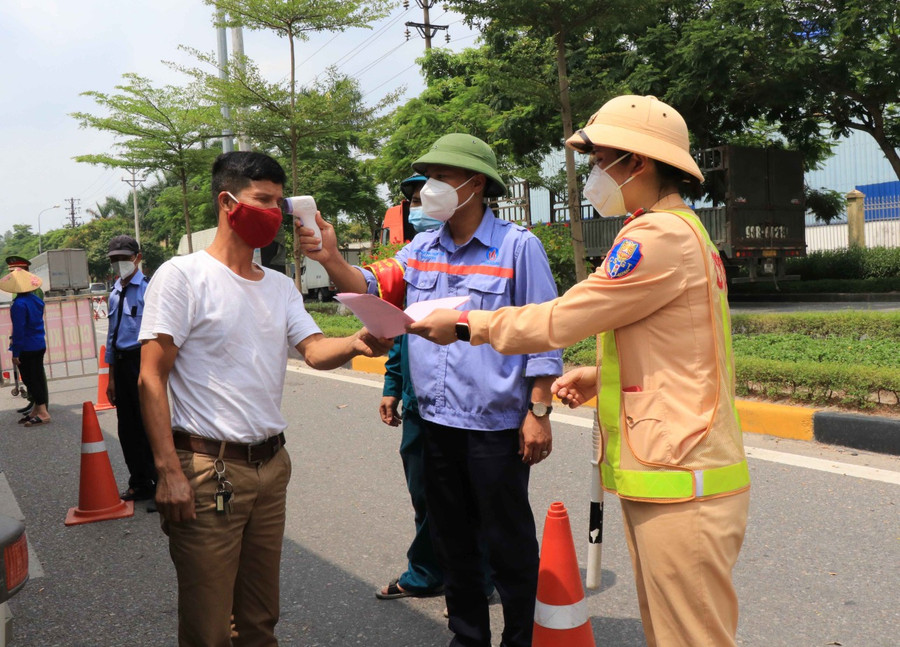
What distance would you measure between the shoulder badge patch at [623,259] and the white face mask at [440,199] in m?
1.03

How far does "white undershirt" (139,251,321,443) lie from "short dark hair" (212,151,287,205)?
236 mm

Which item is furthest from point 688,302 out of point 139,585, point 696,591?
point 139,585

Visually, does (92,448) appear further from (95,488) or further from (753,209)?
(753,209)

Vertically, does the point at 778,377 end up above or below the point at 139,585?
above

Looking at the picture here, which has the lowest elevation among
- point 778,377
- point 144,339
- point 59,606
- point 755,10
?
point 59,606

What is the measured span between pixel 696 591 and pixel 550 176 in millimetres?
21421

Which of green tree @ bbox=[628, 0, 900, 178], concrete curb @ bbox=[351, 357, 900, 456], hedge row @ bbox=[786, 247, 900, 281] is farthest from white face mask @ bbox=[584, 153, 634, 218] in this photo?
hedge row @ bbox=[786, 247, 900, 281]

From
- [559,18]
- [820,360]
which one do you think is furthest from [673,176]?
[559,18]

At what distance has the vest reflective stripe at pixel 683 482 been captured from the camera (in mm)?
2049

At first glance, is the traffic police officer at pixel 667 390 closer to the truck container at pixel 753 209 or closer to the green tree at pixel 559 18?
the green tree at pixel 559 18

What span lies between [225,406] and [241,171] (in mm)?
753

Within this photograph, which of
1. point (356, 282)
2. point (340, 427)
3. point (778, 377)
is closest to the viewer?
point (356, 282)

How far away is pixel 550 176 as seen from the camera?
22.9 m

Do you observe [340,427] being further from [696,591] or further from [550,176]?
[550,176]
